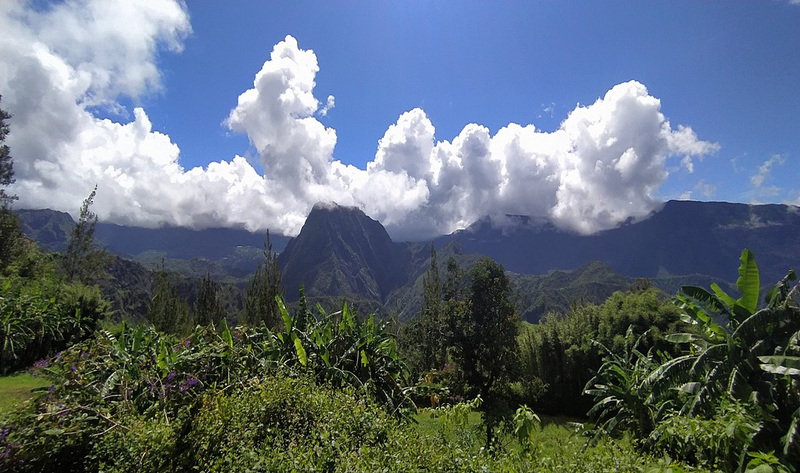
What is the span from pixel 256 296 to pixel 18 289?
7665 millimetres

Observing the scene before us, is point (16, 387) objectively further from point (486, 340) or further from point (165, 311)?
point (165, 311)

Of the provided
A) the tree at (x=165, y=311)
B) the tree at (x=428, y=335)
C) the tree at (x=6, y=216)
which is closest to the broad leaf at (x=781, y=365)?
the tree at (x=428, y=335)

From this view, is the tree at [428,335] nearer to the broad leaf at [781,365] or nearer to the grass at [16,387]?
the broad leaf at [781,365]

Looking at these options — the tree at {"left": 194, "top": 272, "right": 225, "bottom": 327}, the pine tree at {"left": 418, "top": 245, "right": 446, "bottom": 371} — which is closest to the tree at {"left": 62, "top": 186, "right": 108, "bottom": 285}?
the tree at {"left": 194, "top": 272, "right": 225, "bottom": 327}

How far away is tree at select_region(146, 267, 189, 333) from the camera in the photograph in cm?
1679

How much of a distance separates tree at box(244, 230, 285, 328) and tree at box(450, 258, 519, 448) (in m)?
6.70

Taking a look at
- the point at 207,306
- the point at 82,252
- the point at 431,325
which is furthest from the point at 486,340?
the point at 82,252

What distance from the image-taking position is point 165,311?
59.6 ft

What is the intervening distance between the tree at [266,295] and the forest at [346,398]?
478 centimetres

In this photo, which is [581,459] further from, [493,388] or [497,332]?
[493,388]

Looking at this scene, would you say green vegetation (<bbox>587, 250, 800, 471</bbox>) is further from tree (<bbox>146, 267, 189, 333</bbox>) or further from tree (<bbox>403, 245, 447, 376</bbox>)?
tree (<bbox>146, 267, 189, 333</bbox>)

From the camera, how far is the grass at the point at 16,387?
5509 mm

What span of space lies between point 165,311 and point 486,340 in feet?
50.9

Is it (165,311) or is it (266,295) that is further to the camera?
(165,311)
